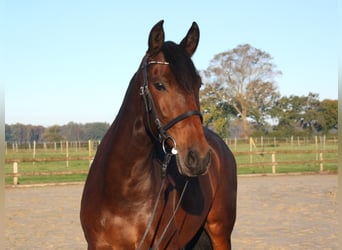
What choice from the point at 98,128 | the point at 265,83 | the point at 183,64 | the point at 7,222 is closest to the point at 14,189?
the point at 7,222

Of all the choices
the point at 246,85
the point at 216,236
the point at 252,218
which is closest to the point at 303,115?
the point at 246,85

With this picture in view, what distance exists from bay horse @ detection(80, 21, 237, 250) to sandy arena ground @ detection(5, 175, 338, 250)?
12.3 feet

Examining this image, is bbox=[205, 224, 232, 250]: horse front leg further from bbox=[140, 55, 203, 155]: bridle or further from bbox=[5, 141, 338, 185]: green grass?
bbox=[5, 141, 338, 185]: green grass

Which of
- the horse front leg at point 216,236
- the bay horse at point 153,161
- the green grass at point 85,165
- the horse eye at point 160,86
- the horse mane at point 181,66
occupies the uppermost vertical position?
the horse mane at point 181,66

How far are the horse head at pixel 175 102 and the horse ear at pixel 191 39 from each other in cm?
12

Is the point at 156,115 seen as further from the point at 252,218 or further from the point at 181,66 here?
the point at 252,218

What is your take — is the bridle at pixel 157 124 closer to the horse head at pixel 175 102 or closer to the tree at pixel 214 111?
the horse head at pixel 175 102

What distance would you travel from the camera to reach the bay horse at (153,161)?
2479 mm

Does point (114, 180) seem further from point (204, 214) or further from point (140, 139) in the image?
point (204, 214)

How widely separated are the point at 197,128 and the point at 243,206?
28.7 ft

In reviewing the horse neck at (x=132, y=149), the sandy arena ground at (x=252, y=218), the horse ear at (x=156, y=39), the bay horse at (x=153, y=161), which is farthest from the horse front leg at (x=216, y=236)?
the sandy arena ground at (x=252, y=218)

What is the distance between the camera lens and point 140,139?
2826mm

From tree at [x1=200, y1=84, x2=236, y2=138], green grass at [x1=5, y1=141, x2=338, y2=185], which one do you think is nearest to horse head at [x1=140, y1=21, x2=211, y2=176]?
green grass at [x1=5, y1=141, x2=338, y2=185]

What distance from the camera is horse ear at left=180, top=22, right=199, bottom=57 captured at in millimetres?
2818
